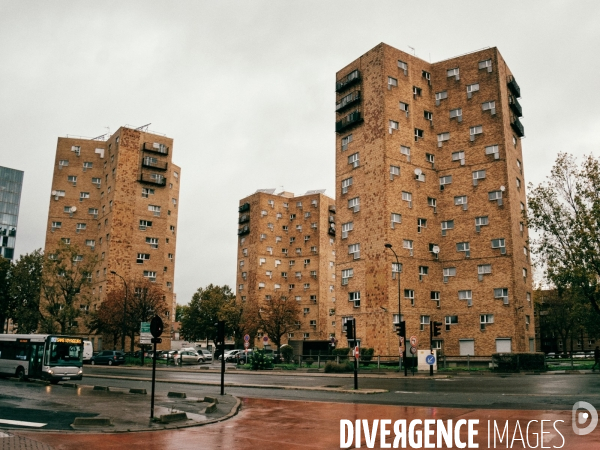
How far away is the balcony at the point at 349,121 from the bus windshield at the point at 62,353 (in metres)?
35.0

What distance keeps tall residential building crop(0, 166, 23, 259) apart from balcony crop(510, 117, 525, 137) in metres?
126

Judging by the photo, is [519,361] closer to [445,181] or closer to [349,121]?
[445,181]

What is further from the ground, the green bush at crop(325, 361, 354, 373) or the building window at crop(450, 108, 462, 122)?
the building window at crop(450, 108, 462, 122)

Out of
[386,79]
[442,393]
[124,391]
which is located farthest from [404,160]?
[124,391]

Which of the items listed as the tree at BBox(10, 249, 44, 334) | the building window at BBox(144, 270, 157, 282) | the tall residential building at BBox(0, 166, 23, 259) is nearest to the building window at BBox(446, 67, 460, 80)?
the building window at BBox(144, 270, 157, 282)

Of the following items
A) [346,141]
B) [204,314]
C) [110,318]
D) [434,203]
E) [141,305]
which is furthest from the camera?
[204,314]

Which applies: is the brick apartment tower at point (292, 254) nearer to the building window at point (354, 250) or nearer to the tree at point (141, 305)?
the tree at point (141, 305)

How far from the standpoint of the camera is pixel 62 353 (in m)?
27.1

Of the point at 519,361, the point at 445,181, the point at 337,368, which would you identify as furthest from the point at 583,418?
the point at 445,181

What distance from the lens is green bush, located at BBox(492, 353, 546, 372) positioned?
3750 centimetres

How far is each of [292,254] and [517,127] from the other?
49997 millimetres

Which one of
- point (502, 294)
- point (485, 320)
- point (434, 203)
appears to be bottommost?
point (485, 320)

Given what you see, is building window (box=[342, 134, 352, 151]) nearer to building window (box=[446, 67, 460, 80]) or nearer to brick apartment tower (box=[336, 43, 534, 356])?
brick apartment tower (box=[336, 43, 534, 356])

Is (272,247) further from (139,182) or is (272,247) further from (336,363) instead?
(336,363)
